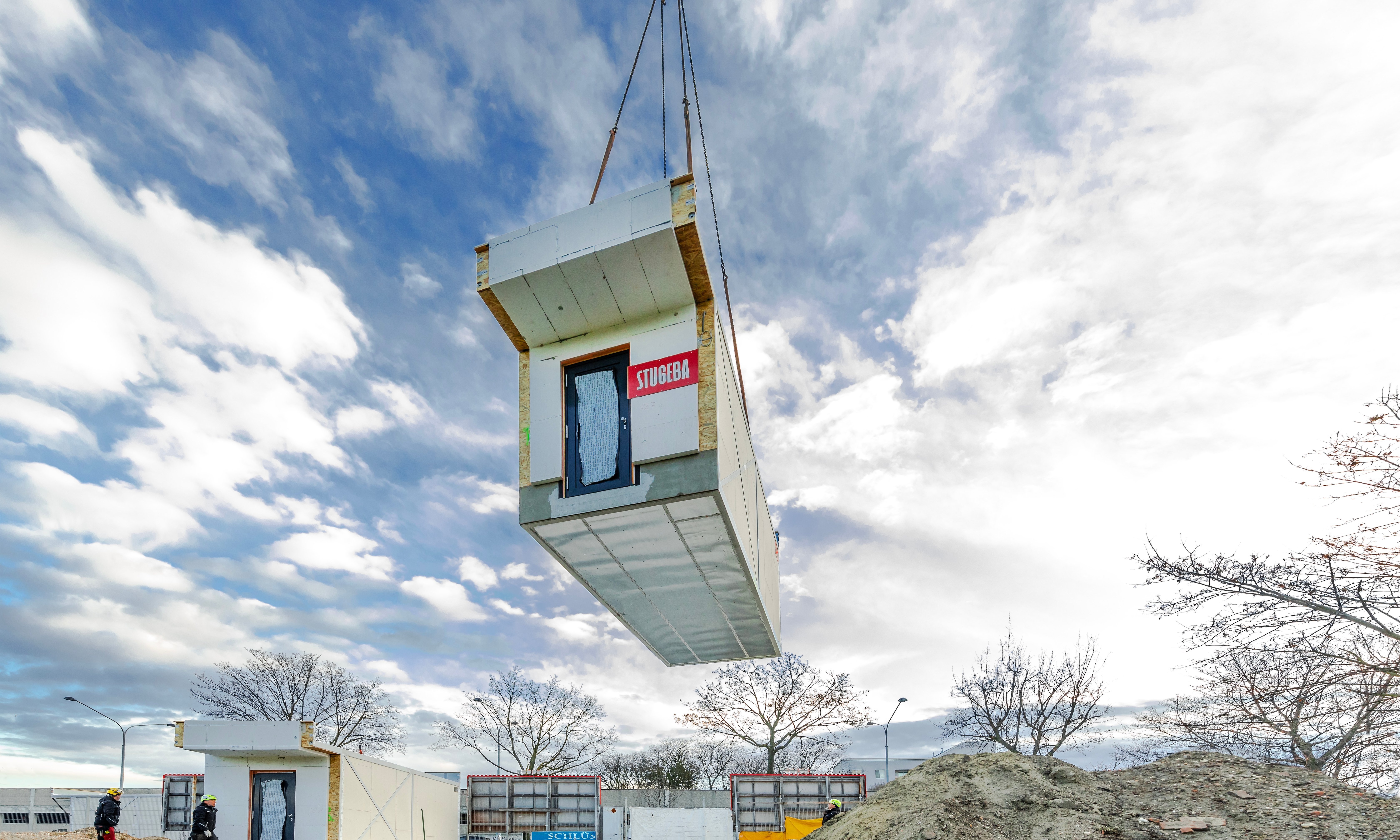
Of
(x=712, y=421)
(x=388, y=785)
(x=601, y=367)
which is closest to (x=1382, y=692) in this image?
(x=712, y=421)

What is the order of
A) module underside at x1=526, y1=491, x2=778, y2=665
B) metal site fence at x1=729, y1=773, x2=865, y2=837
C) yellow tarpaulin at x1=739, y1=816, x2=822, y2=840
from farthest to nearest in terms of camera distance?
1. metal site fence at x1=729, y1=773, x2=865, y2=837
2. yellow tarpaulin at x1=739, y1=816, x2=822, y2=840
3. module underside at x1=526, y1=491, x2=778, y2=665

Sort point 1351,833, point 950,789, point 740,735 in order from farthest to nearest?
point 740,735, point 950,789, point 1351,833

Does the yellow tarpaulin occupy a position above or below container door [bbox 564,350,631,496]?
below

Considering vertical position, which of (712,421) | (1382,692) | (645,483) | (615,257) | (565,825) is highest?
(615,257)

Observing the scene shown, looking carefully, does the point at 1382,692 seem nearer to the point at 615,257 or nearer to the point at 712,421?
the point at 712,421

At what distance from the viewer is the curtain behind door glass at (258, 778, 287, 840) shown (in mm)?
18266

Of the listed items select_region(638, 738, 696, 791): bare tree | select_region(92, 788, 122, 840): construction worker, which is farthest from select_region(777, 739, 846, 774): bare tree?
select_region(92, 788, 122, 840): construction worker

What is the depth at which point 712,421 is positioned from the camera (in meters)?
10.9

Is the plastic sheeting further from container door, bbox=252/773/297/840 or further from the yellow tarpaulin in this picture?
container door, bbox=252/773/297/840

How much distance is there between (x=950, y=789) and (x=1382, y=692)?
21.9ft

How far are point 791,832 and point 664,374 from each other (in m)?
18.9

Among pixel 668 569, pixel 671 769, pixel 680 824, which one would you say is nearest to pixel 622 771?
pixel 671 769

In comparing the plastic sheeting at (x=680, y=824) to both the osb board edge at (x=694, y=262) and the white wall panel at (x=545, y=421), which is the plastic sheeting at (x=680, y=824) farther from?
the osb board edge at (x=694, y=262)

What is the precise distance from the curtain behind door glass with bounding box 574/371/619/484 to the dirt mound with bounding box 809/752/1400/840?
236 inches
